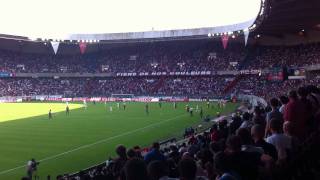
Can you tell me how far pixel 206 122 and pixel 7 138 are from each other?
16.7m

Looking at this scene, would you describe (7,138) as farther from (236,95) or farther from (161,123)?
(236,95)

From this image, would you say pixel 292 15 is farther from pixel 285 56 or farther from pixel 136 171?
pixel 136 171

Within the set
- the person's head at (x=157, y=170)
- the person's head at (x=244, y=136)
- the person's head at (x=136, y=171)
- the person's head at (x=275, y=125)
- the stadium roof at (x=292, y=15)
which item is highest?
the stadium roof at (x=292, y=15)

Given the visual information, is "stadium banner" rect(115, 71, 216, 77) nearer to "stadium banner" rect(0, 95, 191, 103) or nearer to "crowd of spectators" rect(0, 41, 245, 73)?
"crowd of spectators" rect(0, 41, 245, 73)

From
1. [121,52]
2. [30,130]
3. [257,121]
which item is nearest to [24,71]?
[121,52]

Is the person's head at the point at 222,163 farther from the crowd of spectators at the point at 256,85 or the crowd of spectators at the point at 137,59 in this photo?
the crowd of spectators at the point at 137,59

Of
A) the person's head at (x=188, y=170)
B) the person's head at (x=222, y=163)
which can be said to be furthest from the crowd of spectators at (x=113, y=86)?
the person's head at (x=188, y=170)

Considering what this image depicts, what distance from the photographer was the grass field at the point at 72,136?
2444 centimetres

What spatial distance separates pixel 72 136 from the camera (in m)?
34.2

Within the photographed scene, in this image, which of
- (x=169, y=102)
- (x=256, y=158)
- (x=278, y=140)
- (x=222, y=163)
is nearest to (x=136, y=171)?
(x=222, y=163)

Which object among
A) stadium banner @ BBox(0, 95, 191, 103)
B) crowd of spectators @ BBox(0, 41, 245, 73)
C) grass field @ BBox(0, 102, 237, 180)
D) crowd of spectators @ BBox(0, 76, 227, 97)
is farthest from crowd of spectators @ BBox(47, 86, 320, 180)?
crowd of spectators @ BBox(0, 41, 245, 73)

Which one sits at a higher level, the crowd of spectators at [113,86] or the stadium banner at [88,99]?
the crowd of spectators at [113,86]

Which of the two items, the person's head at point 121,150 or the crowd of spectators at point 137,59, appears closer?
the person's head at point 121,150

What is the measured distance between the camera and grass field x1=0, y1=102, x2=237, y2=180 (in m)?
24.4
